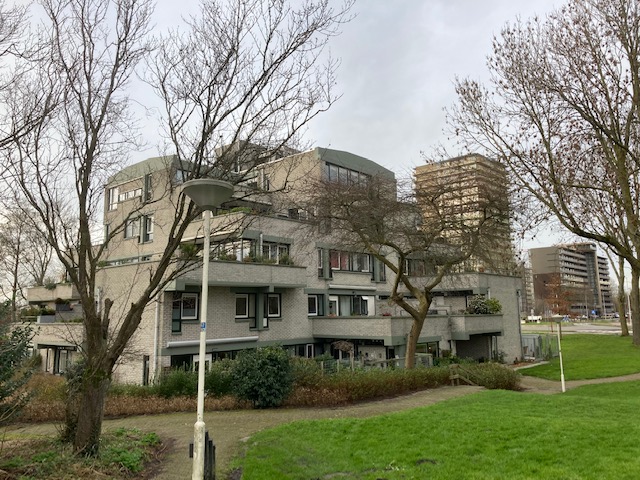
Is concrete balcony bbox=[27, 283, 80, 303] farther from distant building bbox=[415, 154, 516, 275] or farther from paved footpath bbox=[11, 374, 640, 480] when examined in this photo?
distant building bbox=[415, 154, 516, 275]

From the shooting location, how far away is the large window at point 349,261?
31.8m

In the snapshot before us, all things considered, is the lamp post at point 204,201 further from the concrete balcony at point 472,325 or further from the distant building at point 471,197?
the concrete balcony at point 472,325

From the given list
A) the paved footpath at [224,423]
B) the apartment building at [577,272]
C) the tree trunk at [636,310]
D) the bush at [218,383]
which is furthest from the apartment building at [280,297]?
the apartment building at [577,272]

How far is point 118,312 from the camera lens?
78.0ft

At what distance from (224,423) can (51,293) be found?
3052 cm

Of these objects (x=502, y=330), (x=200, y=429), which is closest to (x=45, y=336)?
(x=200, y=429)

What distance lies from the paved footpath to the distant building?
6.27 m

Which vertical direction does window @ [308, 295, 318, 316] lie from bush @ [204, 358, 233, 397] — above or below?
above

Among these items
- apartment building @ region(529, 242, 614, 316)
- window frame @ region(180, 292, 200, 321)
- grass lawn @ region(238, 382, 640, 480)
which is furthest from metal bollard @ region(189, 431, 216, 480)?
apartment building @ region(529, 242, 614, 316)

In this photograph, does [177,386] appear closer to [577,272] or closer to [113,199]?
[113,199]

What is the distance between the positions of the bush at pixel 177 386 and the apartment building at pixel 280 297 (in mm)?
3625

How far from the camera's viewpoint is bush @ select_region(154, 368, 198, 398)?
1628cm

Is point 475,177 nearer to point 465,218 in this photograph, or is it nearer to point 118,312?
point 465,218

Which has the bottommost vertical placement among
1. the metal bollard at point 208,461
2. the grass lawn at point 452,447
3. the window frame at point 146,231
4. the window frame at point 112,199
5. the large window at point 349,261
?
the grass lawn at point 452,447
